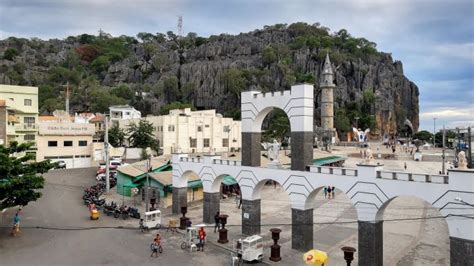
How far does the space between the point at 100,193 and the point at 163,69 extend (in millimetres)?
93420

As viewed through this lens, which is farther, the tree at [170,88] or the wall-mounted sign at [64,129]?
the tree at [170,88]

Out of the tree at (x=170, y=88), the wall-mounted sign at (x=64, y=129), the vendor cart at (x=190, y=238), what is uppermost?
the tree at (x=170, y=88)

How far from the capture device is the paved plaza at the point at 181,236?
1869cm

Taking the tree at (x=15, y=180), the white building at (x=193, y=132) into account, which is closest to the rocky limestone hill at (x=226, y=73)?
the white building at (x=193, y=132)

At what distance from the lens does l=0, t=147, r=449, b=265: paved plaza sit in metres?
18.7

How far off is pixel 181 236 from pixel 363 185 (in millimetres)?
11794

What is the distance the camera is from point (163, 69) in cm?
12569

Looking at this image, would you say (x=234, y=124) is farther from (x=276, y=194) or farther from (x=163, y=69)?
(x=163, y=69)

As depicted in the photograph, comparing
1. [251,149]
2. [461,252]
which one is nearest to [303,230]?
[251,149]

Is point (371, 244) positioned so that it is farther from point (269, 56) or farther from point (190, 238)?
point (269, 56)

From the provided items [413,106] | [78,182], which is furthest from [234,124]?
[413,106]

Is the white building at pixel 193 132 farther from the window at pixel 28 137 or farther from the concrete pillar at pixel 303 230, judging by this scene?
the concrete pillar at pixel 303 230

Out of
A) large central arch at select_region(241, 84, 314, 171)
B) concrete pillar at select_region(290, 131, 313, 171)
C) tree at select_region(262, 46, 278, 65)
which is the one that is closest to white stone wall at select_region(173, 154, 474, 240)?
concrete pillar at select_region(290, 131, 313, 171)

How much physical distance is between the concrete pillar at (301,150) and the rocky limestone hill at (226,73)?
7528 cm
